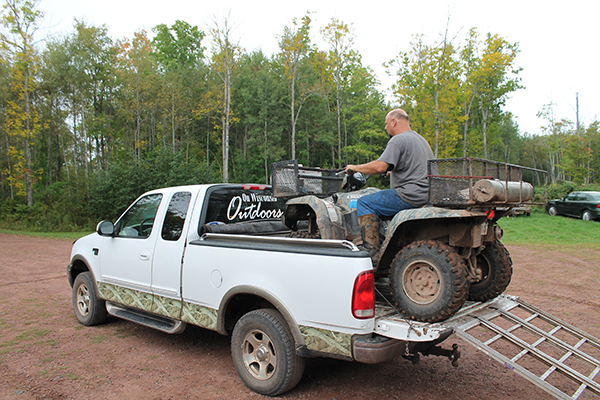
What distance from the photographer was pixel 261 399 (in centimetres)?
353

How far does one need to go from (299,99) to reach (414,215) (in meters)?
33.7

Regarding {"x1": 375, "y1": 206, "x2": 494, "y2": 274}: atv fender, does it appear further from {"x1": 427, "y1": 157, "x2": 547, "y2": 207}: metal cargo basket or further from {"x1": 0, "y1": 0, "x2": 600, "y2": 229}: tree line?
{"x1": 0, "y1": 0, "x2": 600, "y2": 229}: tree line

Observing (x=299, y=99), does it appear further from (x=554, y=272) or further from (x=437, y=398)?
(x=437, y=398)

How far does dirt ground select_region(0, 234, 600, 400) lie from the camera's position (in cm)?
374

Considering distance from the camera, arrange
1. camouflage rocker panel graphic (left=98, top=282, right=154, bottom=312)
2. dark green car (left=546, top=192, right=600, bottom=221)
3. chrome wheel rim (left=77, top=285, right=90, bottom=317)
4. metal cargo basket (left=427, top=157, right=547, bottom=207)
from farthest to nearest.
A: dark green car (left=546, top=192, right=600, bottom=221), chrome wheel rim (left=77, top=285, right=90, bottom=317), camouflage rocker panel graphic (left=98, top=282, right=154, bottom=312), metal cargo basket (left=427, top=157, right=547, bottom=207)

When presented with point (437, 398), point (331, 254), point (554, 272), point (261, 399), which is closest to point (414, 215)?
point (331, 254)

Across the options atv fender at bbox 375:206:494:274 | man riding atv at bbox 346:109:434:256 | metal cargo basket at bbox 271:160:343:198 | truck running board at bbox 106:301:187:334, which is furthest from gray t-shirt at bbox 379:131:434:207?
truck running board at bbox 106:301:187:334

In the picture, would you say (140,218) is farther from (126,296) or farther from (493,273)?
(493,273)

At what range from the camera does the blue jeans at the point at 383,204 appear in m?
3.93

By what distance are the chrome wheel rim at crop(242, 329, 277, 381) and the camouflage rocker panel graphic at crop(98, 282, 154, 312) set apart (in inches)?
63.5

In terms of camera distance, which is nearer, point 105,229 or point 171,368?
point 171,368

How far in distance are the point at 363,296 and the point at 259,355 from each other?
1.25 meters

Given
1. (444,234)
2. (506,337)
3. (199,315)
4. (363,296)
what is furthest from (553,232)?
(199,315)

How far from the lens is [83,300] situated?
19.5 ft
